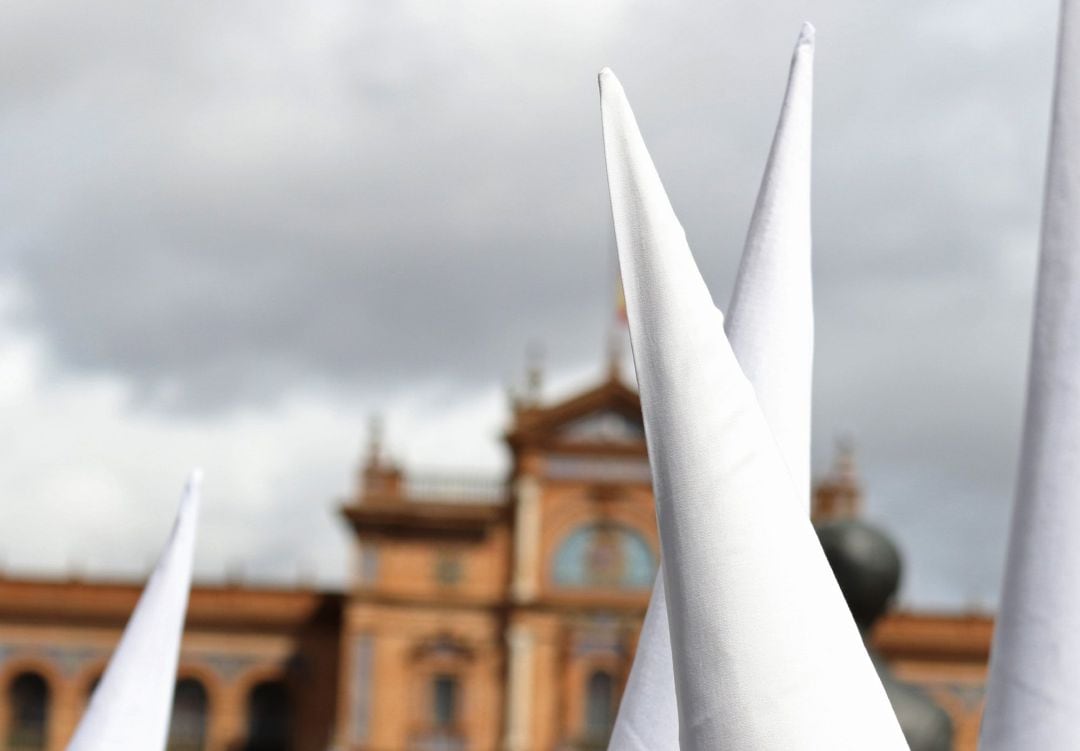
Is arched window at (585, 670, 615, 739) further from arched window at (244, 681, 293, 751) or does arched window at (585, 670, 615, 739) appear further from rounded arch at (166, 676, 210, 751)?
rounded arch at (166, 676, 210, 751)

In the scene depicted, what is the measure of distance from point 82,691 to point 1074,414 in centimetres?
3270

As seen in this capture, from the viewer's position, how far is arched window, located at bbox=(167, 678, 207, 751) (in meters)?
34.8

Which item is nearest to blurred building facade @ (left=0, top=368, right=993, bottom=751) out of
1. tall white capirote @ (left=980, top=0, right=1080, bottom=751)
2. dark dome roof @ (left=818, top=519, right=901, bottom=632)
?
dark dome roof @ (left=818, top=519, right=901, bottom=632)

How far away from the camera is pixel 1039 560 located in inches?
143

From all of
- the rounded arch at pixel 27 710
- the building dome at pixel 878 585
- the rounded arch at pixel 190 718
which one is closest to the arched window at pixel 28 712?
the rounded arch at pixel 27 710

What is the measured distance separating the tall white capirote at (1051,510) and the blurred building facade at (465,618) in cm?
3004

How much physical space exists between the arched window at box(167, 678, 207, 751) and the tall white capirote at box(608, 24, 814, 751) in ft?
103

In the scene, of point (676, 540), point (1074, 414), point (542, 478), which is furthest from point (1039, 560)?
point (542, 478)

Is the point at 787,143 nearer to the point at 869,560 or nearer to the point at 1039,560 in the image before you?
the point at 1039,560

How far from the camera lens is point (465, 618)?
1347 inches

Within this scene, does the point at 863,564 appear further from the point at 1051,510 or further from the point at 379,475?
the point at 379,475

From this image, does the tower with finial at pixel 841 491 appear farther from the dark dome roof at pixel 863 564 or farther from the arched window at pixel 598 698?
the dark dome roof at pixel 863 564

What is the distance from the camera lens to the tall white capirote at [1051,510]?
355 cm

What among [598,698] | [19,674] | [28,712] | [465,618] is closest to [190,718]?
[28,712]
